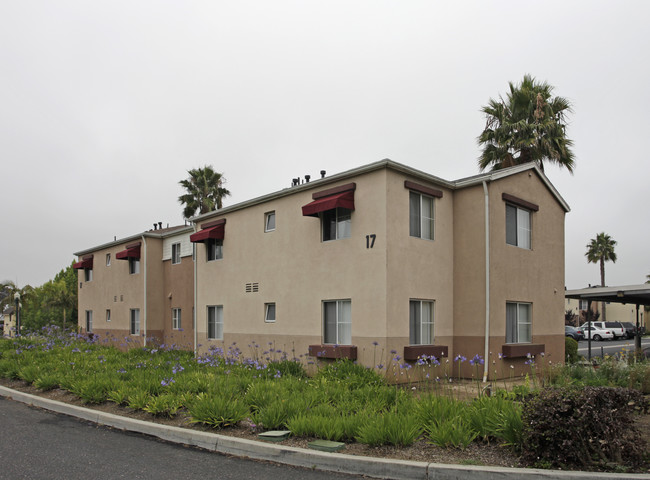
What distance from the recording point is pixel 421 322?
14.1 metres

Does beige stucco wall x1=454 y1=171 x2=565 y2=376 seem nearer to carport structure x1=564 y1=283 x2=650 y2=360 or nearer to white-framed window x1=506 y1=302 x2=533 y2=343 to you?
white-framed window x1=506 y1=302 x2=533 y2=343

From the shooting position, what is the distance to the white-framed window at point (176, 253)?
23.8 meters

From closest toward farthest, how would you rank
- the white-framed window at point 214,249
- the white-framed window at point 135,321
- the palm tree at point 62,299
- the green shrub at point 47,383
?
the green shrub at point 47,383 → the white-framed window at point 214,249 → the white-framed window at point 135,321 → the palm tree at point 62,299

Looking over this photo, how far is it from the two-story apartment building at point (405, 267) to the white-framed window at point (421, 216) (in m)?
0.04

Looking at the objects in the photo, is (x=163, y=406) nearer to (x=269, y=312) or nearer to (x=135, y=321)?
(x=269, y=312)

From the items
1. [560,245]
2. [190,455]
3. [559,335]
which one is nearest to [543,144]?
[560,245]

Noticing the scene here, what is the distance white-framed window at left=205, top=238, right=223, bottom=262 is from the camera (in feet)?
64.6

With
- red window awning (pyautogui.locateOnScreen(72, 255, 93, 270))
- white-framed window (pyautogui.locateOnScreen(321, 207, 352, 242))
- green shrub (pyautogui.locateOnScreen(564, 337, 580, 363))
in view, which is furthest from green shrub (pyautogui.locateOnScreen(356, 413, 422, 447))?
red window awning (pyautogui.locateOnScreen(72, 255, 93, 270))

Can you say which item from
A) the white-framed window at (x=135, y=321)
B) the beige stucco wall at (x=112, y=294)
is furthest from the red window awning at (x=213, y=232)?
the white-framed window at (x=135, y=321)

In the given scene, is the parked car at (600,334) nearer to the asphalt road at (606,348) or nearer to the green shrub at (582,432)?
the asphalt road at (606,348)

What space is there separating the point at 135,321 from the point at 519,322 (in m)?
17.3

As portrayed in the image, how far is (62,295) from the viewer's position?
43.6 meters

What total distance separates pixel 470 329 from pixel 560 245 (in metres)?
5.46

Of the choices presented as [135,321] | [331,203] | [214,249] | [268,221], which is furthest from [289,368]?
[135,321]
